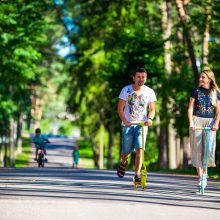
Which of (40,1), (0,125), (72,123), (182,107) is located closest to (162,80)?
(182,107)

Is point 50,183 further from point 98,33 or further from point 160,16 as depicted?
point 98,33

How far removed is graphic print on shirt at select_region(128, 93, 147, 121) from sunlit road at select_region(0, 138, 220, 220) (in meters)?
1.22

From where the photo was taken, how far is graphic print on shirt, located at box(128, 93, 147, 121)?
13.2 meters

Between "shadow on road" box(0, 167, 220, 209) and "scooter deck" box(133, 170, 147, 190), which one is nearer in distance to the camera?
"shadow on road" box(0, 167, 220, 209)

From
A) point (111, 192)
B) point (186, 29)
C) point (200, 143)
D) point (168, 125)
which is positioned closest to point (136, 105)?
point (200, 143)

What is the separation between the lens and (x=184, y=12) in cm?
3306

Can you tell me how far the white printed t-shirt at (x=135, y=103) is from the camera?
13172mm

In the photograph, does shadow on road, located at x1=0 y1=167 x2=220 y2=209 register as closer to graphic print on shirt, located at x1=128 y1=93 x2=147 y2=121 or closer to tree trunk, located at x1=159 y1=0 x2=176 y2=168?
graphic print on shirt, located at x1=128 y1=93 x2=147 y2=121

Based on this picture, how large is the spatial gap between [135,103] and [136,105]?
0.04 meters

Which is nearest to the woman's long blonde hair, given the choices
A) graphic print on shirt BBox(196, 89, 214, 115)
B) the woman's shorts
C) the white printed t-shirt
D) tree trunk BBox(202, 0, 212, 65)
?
graphic print on shirt BBox(196, 89, 214, 115)

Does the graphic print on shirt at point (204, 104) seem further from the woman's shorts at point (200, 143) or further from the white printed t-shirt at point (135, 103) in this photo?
the white printed t-shirt at point (135, 103)

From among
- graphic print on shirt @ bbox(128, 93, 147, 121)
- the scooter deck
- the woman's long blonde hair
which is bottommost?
the scooter deck

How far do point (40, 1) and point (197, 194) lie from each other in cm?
2354

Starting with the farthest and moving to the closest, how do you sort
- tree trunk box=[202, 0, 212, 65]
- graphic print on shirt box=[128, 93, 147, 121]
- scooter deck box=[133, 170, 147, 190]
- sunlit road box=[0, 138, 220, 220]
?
tree trunk box=[202, 0, 212, 65], graphic print on shirt box=[128, 93, 147, 121], scooter deck box=[133, 170, 147, 190], sunlit road box=[0, 138, 220, 220]
